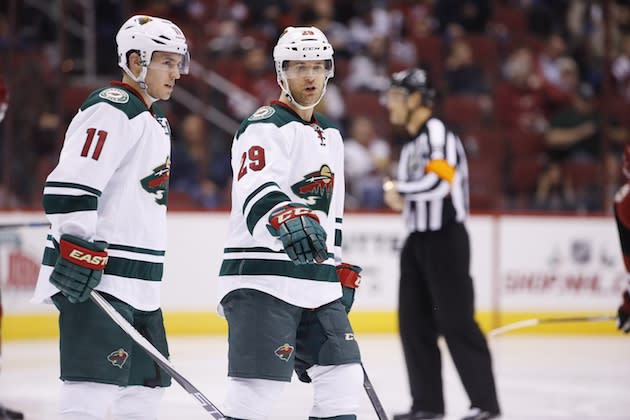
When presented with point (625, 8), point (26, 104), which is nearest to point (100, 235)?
point (26, 104)

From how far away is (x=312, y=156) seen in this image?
320cm

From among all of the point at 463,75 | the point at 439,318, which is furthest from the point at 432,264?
the point at 463,75

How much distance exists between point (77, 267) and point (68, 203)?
0.61 ft

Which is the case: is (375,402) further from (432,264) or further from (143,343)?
(432,264)

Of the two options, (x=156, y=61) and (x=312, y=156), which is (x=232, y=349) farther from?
(x=156, y=61)

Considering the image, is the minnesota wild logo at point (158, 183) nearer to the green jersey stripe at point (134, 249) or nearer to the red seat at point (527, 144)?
the green jersey stripe at point (134, 249)

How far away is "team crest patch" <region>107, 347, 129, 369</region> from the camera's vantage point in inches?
122

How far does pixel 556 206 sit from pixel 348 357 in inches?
245

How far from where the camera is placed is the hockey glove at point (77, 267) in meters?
3.01

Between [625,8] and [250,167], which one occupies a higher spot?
[625,8]

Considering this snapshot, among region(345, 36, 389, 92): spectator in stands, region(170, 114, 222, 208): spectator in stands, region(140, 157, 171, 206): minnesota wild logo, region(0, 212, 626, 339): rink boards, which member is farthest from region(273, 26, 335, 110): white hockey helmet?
region(345, 36, 389, 92): spectator in stands

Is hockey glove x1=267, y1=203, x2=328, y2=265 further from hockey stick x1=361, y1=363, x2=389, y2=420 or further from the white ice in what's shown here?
the white ice

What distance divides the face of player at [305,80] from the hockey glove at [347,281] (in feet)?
1.78

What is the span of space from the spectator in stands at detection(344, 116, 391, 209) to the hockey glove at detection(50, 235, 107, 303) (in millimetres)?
6047
